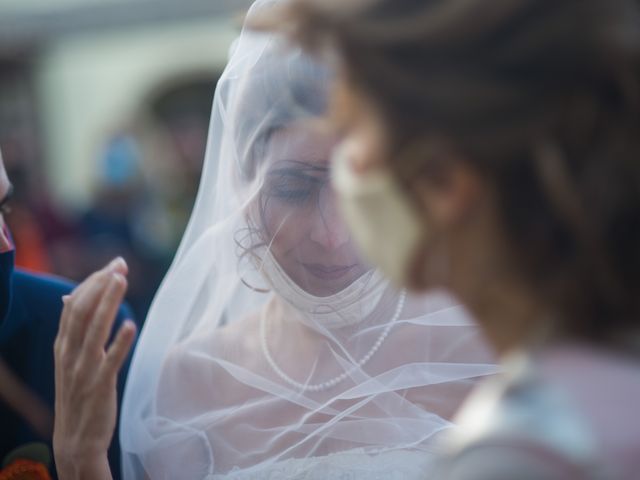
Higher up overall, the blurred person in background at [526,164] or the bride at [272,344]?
the blurred person in background at [526,164]

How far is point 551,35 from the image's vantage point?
3.56ft

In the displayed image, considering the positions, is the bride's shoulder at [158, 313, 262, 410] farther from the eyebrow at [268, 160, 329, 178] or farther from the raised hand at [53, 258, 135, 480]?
the eyebrow at [268, 160, 329, 178]

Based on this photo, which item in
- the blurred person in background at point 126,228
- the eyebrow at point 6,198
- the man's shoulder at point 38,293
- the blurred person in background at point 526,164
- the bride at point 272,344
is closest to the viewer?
the blurred person in background at point 526,164

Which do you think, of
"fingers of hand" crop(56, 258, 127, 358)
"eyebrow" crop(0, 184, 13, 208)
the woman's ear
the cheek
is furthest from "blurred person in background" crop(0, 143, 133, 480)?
the woman's ear

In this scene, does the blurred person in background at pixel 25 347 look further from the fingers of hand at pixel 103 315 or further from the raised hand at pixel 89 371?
the fingers of hand at pixel 103 315

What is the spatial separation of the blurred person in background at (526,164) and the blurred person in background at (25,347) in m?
1.33

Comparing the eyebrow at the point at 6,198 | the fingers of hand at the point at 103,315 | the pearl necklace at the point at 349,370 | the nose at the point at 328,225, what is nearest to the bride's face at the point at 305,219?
the nose at the point at 328,225

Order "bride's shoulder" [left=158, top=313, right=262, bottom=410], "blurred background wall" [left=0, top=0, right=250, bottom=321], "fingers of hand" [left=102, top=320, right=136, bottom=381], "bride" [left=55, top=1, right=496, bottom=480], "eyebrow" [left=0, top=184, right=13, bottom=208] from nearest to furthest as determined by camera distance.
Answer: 1. "fingers of hand" [left=102, top=320, right=136, bottom=381]
2. "bride" [left=55, top=1, right=496, bottom=480]
3. "eyebrow" [left=0, top=184, right=13, bottom=208]
4. "bride's shoulder" [left=158, top=313, right=262, bottom=410]
5. "blurred background wall" [left=0, top=0, right=250, bottom=321]

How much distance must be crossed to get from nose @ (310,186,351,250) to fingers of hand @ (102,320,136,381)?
Answer: 0.45 meters

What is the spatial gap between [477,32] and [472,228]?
0.21 metres

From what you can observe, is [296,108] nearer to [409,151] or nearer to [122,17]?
[409,151]

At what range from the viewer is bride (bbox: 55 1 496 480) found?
2.10 m

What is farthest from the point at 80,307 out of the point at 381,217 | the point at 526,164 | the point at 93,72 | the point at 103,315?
the point at 93,72

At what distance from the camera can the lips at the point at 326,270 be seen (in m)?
2.17
